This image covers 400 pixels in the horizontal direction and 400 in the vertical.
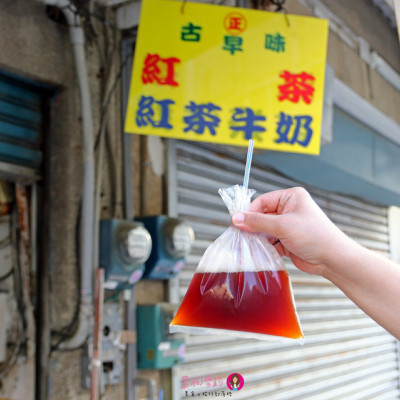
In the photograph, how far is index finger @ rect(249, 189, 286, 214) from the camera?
63.7 inches

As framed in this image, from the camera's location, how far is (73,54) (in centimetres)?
402

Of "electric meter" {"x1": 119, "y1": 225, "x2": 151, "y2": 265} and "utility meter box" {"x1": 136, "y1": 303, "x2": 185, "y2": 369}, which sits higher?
"electric meter" {"x1": 119, "y1": 225, "x2": 151, "y2": 265}

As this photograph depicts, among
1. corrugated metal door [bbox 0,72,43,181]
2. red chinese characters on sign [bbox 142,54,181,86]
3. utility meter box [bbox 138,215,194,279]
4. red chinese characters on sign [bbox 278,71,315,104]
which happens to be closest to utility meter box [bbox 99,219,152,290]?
utility meter box [bbox 138,215,194,279]

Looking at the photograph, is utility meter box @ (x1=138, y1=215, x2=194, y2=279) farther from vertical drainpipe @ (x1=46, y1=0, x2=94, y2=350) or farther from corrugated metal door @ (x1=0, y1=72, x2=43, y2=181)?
corrugated metal door @ (x1=0, y1=72, x2=43, y2=181)

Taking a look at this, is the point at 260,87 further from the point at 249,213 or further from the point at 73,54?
the point at 249,213

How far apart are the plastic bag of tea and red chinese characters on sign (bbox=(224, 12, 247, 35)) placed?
2.32m

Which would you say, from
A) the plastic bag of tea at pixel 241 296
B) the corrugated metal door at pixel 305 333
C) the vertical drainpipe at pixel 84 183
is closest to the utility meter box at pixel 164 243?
the corrugated metal door at pixel 305 333

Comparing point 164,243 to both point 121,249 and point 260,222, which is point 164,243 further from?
point 260,222

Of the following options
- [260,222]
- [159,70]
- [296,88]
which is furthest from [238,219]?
[296,88]

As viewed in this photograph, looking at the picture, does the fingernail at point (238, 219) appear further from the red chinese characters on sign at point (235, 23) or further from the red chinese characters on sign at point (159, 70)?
the red chinese characters on sign at point (235, 23)

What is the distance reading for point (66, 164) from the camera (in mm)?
4023

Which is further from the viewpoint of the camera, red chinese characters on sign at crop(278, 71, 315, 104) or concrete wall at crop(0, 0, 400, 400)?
concrete wall at crop(0, 0, 400, 400)

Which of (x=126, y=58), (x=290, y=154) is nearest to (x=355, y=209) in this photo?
(x=290, y=154)

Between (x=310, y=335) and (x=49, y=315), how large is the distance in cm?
384
